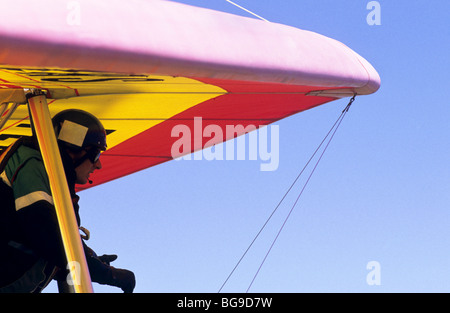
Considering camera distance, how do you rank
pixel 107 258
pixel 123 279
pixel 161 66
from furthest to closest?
1. pixel 107 258
2. pixel 123 279
3. pixel 161 66

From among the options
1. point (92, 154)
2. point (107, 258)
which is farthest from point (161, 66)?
point (107, 258)

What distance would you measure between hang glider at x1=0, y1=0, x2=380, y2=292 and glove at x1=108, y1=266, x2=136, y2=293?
3.58 ft

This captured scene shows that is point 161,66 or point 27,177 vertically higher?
point 161,66

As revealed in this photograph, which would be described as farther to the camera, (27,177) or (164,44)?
(27,177)

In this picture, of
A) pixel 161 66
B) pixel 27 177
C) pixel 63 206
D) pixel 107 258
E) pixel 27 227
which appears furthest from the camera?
pixel 107 258

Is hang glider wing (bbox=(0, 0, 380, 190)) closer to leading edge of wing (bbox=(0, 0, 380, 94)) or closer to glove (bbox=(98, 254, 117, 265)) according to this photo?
leading edge of wing (bbox=(0, 0, 380, 94))

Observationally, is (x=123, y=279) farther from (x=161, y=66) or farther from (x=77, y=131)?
(x=161, y=66)

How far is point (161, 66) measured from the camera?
11.5 feet

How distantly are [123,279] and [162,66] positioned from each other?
4.68ft

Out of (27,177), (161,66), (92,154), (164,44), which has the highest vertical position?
(164,44)

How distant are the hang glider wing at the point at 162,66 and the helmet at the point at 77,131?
0.20 metres

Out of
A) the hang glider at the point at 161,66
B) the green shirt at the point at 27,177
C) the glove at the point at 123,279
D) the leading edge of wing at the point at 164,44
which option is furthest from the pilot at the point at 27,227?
the leading edge of wing at the point at 164,44
